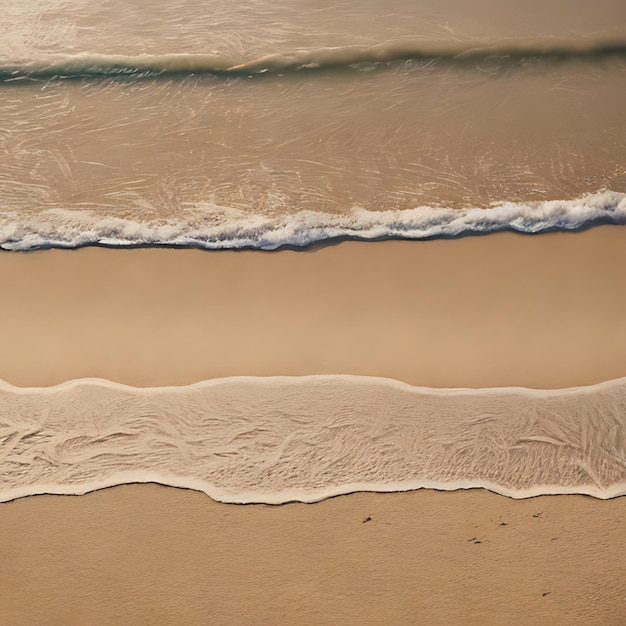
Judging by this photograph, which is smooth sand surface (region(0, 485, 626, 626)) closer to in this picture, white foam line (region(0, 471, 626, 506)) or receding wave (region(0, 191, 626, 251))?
white foam line (region(0, 471, 626, 506))

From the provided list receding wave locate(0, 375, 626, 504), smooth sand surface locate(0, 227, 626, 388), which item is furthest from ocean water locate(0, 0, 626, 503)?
smooth sand surface locate(0, 227, 626, 388)

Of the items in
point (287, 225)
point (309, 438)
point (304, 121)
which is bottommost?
point (309, 438)

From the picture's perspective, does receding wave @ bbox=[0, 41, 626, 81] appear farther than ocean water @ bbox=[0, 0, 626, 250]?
Yes

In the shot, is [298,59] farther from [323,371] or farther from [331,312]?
[323,371]

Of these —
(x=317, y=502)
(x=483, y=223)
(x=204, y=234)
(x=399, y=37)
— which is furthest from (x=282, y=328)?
(x=399, y=37)

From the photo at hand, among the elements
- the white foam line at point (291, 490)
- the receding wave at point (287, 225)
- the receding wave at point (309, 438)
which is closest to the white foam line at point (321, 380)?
the receding wave at point (309, 438)

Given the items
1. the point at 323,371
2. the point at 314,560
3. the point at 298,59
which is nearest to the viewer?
the point at 314,560

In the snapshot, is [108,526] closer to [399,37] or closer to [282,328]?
[282,328]

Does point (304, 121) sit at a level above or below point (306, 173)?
above

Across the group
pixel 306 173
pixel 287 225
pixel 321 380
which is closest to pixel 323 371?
pixel 321 380
